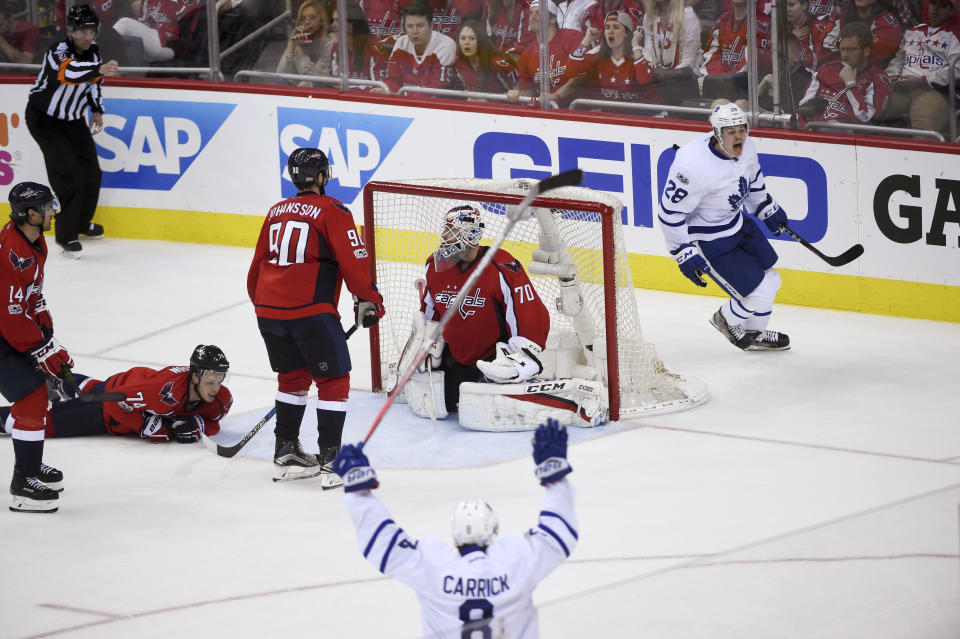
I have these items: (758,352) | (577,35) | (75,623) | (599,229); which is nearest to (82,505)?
(75,623)

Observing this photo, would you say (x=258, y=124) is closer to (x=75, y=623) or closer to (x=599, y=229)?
(x=599, y=229)

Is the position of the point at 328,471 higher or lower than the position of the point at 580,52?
lower

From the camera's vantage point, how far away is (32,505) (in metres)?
5.36

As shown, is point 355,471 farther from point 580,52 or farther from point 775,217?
point 580,52

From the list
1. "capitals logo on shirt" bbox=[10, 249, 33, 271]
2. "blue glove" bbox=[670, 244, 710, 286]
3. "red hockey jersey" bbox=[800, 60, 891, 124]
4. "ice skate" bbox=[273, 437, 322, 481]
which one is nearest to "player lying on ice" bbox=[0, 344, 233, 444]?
"ice skate" bbox=[273, 437, 322, 481]

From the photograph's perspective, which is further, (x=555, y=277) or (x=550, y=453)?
(x=555, y=277)

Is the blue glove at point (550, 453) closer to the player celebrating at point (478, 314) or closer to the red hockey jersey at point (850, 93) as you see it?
the player celebrating at point (478, 314)

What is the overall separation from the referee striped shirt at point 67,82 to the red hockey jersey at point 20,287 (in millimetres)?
4059

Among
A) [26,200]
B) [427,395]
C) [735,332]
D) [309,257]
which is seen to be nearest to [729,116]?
[735,332]

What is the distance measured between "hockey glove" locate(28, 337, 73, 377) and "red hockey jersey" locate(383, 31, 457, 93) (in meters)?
3.94

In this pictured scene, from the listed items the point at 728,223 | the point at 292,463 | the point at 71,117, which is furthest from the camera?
the point at 71,117

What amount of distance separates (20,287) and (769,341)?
3.60m

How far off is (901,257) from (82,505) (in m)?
4.16

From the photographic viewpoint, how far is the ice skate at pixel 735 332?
7121 mm
